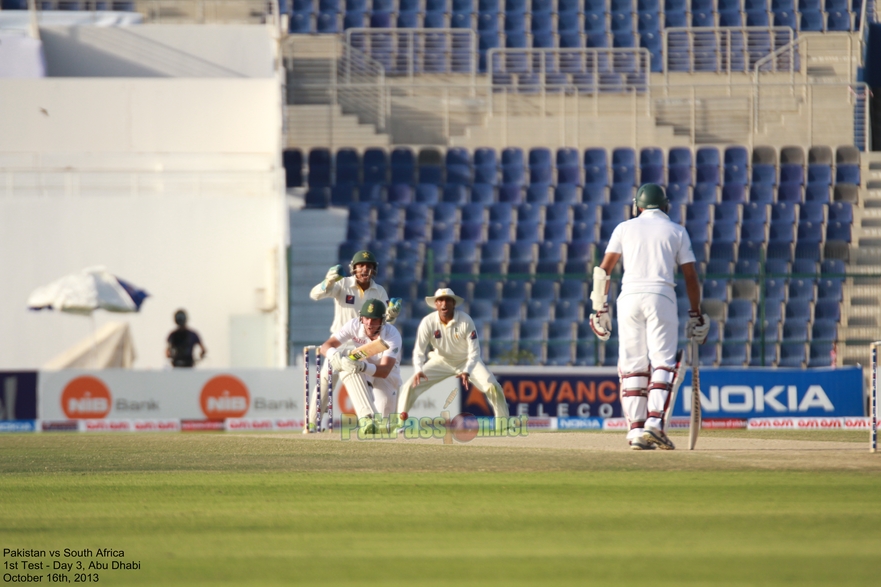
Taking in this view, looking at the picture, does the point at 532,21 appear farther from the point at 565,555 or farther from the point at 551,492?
the point at 565,555

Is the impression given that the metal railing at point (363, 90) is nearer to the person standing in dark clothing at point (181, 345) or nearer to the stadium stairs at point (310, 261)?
the stadium stairs at point (310, 261)

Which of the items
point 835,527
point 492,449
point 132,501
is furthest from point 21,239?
point 835,527

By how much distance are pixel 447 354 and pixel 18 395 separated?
22.5 feet

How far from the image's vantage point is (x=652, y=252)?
8.55 metres

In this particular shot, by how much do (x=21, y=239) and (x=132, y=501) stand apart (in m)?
15.8

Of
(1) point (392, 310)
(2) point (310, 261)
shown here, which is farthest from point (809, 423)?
(2) point (310, 261)

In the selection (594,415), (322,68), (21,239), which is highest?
(322,68)

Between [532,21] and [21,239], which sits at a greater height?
[532,21]

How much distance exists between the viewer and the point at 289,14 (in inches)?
980

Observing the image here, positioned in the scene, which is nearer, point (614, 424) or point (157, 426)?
point (614, 424)

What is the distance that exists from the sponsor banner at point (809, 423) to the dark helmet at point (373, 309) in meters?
5.21

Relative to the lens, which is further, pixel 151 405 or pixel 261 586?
pixel 151 405

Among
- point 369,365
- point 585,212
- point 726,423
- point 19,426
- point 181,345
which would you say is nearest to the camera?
point 369,365

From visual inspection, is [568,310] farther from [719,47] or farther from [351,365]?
[351,365]
